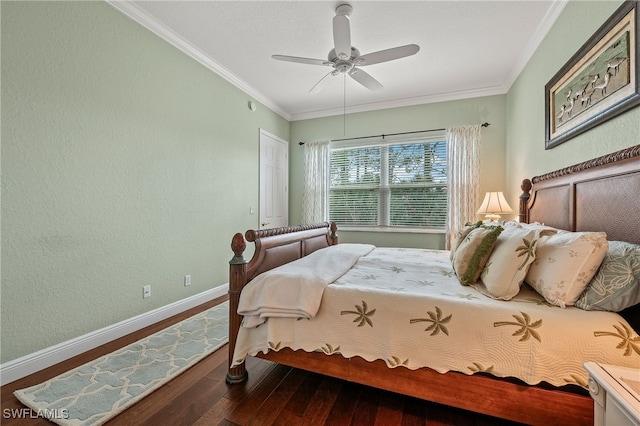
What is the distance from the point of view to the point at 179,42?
272 cm

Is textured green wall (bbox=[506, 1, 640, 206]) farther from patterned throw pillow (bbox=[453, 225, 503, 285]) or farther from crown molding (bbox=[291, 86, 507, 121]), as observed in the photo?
patterned throw pillow (bbox=[453, 225, 503, 285])

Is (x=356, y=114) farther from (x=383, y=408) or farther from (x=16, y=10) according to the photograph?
(x=383, y=408)

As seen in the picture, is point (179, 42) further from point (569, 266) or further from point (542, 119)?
point (542, 119)

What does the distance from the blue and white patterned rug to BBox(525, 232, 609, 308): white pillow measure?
2174 mm

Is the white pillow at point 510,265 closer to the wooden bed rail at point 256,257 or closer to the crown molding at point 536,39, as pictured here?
the wooden bed rail at point 256,257

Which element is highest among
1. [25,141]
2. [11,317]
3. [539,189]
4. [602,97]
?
[602,97]

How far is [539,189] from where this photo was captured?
7.95 feet

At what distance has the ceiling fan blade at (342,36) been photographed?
1938 mm

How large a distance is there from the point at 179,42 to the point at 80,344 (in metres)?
2.87

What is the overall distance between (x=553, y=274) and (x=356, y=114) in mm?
3758

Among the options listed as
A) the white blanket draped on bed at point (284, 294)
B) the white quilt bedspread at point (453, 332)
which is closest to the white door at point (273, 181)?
the white blanket draped on bed at point (284, 294)

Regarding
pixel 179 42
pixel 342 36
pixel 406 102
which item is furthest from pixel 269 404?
pixel 406 102

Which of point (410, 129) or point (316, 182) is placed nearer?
point (410, 129)

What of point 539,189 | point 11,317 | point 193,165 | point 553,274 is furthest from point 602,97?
point 11,317
